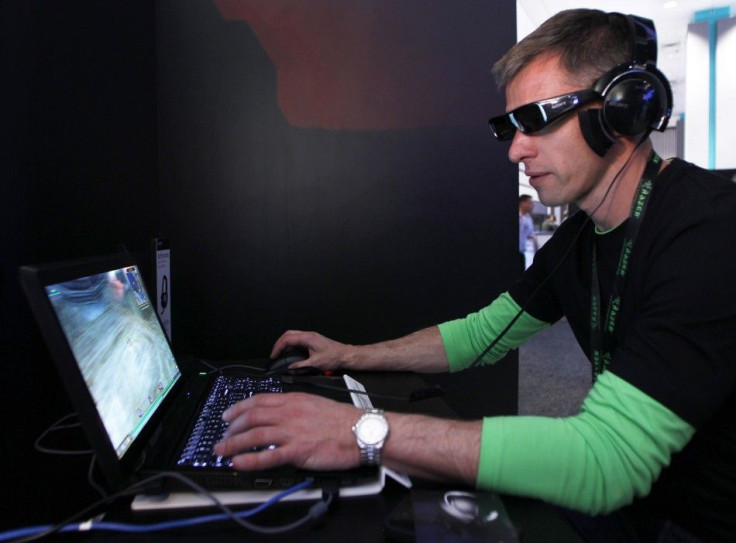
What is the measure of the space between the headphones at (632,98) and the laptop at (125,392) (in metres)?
0.66

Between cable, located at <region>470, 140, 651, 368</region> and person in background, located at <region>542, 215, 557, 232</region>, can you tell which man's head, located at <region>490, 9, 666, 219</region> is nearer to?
cable, located at <region>470, 140, 651, 368</region>

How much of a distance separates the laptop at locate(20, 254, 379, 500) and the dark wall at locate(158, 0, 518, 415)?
601mm

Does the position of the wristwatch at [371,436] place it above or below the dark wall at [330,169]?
below

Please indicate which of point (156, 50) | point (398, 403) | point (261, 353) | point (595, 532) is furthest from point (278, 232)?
point (595, 532)

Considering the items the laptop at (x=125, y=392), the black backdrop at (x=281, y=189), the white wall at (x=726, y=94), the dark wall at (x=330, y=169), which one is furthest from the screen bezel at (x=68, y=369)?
the white wall at (x=726, y=94)

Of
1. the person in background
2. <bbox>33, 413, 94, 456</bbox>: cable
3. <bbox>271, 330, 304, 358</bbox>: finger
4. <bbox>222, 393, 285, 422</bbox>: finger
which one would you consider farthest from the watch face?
the person in background

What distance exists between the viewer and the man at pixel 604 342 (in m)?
0.58

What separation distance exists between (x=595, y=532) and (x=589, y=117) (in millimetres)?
706

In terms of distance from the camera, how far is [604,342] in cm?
88

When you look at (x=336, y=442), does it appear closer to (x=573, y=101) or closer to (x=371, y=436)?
(x=371, y=436)

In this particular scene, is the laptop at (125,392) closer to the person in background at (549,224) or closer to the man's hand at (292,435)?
the man's hand at (292,435)

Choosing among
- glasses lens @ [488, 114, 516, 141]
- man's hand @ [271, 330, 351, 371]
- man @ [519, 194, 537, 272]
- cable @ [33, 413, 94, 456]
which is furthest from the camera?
man @ [519, 194, 537, 272]

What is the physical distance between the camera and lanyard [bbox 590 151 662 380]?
81 cm

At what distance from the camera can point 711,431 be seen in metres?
0.72
